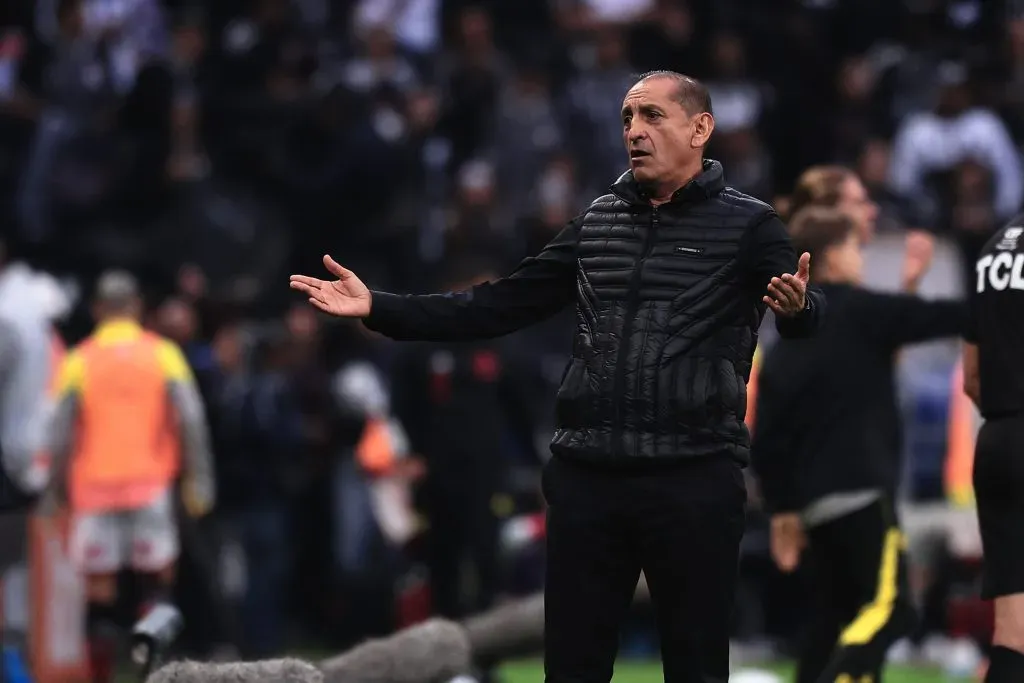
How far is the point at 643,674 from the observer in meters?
12.9

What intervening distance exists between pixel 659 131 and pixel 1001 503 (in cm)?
195

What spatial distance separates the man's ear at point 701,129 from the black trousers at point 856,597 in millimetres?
2507

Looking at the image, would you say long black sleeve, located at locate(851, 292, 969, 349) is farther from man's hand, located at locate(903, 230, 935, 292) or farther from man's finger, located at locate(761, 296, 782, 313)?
man's finger, located at locate(761, 296, 782, 313)

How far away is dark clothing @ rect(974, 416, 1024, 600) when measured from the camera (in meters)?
6.96

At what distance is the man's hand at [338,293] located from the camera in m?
6.23

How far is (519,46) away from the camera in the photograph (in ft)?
58.4

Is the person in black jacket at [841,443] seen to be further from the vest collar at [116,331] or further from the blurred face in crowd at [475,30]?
the blurred face in crowd at [475,30]

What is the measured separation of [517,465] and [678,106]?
847 centimetres

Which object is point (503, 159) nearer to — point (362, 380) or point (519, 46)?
point (519, 46)

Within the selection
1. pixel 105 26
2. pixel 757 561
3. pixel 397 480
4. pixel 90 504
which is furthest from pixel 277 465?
pixel 105 26

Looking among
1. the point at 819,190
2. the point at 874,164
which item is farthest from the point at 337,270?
the point at 874,164

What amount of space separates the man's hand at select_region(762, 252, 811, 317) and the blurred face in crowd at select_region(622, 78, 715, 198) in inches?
20.6

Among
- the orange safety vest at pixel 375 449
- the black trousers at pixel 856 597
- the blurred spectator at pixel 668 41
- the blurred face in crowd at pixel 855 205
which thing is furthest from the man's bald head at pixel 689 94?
the blurred spectator at pixel 668 41

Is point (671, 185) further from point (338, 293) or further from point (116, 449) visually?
point (116, 449)
